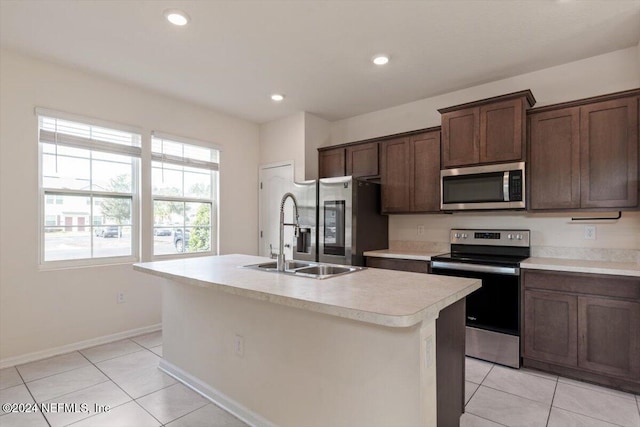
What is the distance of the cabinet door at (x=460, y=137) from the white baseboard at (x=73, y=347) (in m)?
3.68

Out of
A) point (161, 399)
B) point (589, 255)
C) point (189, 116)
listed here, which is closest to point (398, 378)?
point (161, 399)

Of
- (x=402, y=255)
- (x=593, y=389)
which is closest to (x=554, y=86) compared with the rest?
(x=402, y=255)

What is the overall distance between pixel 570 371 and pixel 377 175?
2526mm

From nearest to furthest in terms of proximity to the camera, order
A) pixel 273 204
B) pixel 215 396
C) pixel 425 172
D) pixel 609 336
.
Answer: pixel 215 396 → pixel 609 336 → pixel 425 172 → pixel 273 204

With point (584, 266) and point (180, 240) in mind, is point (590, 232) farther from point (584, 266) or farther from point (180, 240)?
point (180, 240)

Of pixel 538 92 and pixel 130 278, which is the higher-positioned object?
pixel 538 92

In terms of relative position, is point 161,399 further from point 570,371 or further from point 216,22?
point 570,371

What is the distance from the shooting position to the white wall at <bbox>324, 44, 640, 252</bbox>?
9.07 ft

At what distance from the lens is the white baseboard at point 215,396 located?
1.96 m

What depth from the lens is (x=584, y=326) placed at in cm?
250

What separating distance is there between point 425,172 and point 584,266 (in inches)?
63.5

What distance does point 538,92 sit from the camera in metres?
3.15

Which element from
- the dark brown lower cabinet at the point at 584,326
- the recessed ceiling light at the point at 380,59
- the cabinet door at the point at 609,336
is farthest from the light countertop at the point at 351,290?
the recessed ceiling light at the point at 380,59

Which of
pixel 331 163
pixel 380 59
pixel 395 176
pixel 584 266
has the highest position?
pixel 380 59
